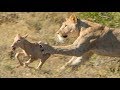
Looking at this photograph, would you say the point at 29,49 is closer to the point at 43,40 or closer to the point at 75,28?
the point at 75,28

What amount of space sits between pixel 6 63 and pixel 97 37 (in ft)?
7.82

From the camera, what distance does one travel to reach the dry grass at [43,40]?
36.7ft

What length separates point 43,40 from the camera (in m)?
12.9

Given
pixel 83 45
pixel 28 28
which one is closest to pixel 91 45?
pixel 83 45

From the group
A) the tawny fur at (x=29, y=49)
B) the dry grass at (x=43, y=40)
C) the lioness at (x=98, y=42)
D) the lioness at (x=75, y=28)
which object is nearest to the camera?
the lioness at (x=98, y=42)

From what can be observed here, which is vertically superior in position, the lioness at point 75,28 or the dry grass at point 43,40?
the lioness at point 75,28

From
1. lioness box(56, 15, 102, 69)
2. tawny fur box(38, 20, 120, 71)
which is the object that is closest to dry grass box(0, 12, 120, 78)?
lioness box(56, 15, 102, 69)

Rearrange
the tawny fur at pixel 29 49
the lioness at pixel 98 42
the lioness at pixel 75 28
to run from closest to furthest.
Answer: the lioness at pixel 98 42 → the lioness at pixel 75 28 → the tawny fur at pixel 29 49

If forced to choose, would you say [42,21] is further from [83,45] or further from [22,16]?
[83,45]

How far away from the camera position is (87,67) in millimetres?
11898

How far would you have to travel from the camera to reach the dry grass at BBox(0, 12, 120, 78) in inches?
440

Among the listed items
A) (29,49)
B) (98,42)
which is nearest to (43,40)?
(29,49)

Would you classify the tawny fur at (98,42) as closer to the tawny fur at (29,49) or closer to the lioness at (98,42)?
the lioness at (98,42)

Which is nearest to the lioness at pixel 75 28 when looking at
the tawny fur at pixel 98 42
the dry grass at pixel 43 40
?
the tawny fur at pixel 98 42
